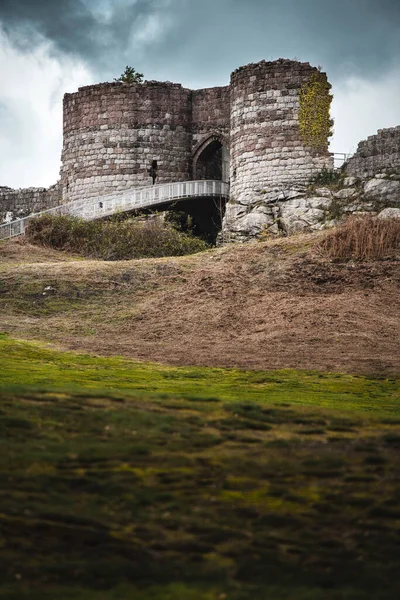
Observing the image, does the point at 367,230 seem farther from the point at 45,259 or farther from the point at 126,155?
the point at 126,155

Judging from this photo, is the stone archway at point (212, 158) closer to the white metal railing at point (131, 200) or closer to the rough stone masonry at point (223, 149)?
the rough stone masonry at point (223, 149)

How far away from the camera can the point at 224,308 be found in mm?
18531

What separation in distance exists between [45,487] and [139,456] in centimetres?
80

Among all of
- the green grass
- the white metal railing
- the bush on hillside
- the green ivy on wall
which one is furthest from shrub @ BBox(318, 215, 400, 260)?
the white metal railing

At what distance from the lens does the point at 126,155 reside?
3778cm

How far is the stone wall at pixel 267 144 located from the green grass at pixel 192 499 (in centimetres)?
2623

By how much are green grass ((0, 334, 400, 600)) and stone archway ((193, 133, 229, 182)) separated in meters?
31.5

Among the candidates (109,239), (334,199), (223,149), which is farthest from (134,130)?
(109,239)

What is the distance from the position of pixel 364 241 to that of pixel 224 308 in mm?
4370

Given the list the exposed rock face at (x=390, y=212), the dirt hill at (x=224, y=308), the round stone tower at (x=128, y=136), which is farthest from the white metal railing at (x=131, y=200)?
the dirt hill at (x=224, y=308)

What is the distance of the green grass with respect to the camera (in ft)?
15.0

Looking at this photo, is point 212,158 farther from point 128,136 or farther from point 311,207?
point 311,207

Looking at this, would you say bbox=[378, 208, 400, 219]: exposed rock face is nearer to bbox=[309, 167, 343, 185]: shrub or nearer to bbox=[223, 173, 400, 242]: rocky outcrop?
bbox=[223, 173, 400, 242]: rocky outcrop

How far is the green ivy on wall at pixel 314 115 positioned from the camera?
3394cm
